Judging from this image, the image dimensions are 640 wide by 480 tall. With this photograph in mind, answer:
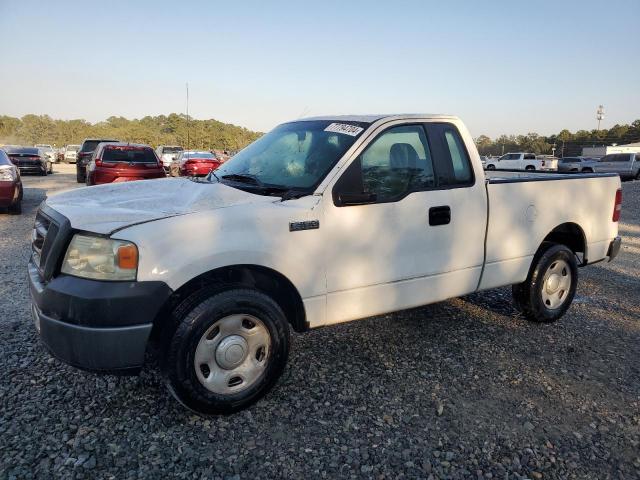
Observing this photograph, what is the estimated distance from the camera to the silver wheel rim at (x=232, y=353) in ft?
9.22

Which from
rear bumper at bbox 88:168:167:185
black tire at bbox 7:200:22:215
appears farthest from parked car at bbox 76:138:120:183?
black tire at bbox 7:200:22:215

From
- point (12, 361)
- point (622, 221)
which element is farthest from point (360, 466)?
point (622, 221)

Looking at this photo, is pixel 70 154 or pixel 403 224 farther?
pixel 70 154

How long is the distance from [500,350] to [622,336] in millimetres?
1296

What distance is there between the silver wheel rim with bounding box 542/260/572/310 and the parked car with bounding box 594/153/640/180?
28.1m

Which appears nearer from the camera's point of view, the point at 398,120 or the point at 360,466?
the point at 360,466

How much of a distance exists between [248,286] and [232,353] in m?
0.41

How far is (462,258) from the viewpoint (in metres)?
3.77

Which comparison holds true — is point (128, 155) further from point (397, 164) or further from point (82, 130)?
point (82, 130)

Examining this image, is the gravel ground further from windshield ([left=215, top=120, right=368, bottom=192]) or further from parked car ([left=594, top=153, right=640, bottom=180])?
parked car ([left=594, top=153, right=640, bottom=180])

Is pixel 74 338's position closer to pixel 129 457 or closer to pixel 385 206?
pixel 129 457

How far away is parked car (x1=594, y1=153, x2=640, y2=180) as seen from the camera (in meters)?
28.4

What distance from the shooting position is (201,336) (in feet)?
8.95

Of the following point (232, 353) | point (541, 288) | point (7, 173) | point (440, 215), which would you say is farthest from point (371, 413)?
point (7, 173)
